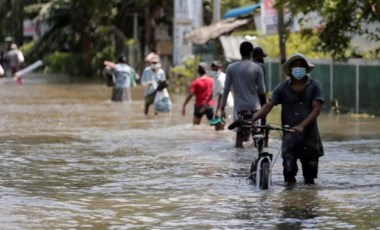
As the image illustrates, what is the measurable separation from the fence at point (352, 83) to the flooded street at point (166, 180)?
48.0 inches

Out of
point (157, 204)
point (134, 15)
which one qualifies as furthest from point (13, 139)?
point (134, 15)

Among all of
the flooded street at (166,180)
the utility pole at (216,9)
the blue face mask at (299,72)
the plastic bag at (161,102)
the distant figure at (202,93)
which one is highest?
the utility pole at (216,9)

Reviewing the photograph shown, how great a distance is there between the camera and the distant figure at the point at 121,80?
29406 mm

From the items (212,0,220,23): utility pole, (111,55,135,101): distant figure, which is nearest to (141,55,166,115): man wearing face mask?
(111,55,135,101): distant figure

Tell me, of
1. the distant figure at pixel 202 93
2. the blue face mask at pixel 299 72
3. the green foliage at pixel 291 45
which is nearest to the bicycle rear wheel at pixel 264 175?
the blue face mask at pixel 299 72

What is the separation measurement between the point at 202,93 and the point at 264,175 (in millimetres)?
8448

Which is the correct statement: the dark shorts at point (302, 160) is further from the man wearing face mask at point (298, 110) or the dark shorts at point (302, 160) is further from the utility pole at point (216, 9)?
the utility pole at point (216, 9)

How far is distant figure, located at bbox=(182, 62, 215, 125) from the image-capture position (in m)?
19.4

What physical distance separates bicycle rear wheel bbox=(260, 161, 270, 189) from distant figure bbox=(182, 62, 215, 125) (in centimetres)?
811

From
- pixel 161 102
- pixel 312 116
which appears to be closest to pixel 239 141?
pixel 312 116

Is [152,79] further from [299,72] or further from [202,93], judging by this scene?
[299,72]

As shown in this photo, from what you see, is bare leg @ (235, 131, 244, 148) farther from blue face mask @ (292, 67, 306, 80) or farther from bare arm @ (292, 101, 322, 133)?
blue face mask @ (292, 67, 306, 80)

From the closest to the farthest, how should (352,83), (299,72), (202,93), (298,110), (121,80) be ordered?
1. (299,72)
2. (298,110)
3. (202,93)
4. (352,83)
5. (121,80)

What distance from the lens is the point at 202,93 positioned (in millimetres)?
19562
